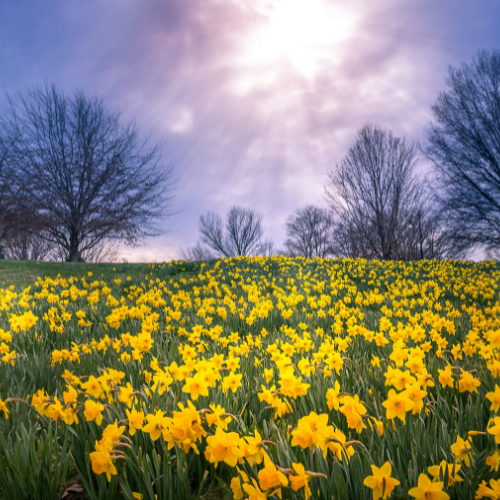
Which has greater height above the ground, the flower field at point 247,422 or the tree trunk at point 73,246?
the tree trunk at point 73,246

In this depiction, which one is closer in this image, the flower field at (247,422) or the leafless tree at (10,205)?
the flower field at (247,422)

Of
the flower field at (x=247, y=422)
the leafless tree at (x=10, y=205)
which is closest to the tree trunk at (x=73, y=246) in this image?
the leafless tree at (x=10, y=205)

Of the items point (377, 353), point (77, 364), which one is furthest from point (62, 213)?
point (377, 353)

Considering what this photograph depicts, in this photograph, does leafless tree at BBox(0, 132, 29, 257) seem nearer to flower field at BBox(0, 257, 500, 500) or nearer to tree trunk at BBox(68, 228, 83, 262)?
tree trunk at BBox(68, 228, 83, 262)

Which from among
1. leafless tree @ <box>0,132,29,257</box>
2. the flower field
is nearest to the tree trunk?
leafless tree @ <box>0,132,29,257</box>

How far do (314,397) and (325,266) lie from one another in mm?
7530

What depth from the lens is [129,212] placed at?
18.7 m

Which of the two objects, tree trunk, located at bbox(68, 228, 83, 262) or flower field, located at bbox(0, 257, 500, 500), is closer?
flower field, located at bbox(0, 257, 500, 500)

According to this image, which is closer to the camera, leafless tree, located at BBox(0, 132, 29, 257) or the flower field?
the flower field

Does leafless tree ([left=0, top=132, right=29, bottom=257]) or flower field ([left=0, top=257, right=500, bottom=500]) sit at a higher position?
leafless tree ([left=0, top=132, right=29, bottom=257])

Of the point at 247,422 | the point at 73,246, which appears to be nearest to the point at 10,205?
the point at 73,246

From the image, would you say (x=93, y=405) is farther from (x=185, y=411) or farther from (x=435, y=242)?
(x=435, y=242)

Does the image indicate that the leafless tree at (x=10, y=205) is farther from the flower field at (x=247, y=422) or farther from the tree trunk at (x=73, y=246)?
the flower field at (x=247, y=422)

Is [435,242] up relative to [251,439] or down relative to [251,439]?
up
